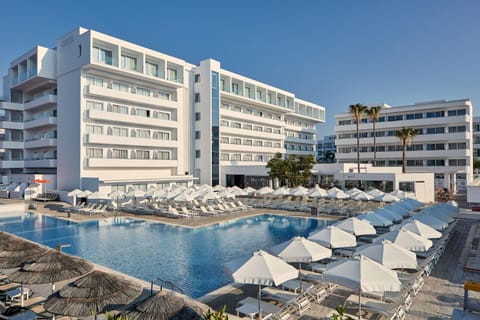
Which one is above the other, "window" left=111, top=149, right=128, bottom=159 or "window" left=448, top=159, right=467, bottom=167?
"window" left=111, top=149, right=128, bottom=159

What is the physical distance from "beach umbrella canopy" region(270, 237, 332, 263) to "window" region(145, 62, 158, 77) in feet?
107

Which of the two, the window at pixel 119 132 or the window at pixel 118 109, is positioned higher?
the window at pixel 118 109

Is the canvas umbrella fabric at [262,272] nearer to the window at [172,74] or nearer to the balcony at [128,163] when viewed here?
the balcony at [128,163]

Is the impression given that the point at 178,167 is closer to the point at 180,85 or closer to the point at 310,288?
→ the point at 180,85

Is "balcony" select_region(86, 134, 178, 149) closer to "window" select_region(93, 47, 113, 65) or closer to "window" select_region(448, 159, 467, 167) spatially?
"window" select_region(93, 47, 113, 65)

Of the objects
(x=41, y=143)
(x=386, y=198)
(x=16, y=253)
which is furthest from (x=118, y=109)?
(x=386, y=198)

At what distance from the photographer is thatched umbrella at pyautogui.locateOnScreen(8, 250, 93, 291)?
27.1 feet

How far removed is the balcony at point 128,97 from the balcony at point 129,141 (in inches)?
169

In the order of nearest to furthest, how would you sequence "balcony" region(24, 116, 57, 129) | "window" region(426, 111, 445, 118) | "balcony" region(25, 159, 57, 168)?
1. "balcony" region(24, 116, 57, 129)
2. "balcony" region(25, 159, 57, 168)
3. "window" region(426, 111, 445, 118)

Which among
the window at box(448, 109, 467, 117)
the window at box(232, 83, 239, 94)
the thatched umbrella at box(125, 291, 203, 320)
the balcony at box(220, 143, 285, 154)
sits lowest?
the thatched umbrella at box(125, 291, 203, 320)

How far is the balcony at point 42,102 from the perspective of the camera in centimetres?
3691

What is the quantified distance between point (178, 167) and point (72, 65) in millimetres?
16503

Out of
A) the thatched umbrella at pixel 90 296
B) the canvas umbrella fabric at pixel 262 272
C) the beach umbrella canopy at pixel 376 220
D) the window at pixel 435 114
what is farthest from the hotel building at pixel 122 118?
the canvas umbrella fabric at pixel 262 272

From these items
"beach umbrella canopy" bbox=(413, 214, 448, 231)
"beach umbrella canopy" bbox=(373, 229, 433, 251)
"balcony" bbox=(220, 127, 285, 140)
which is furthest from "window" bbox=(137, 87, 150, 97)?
"beach umbrella canopy" bbox=(373, 229, 433, 251)
